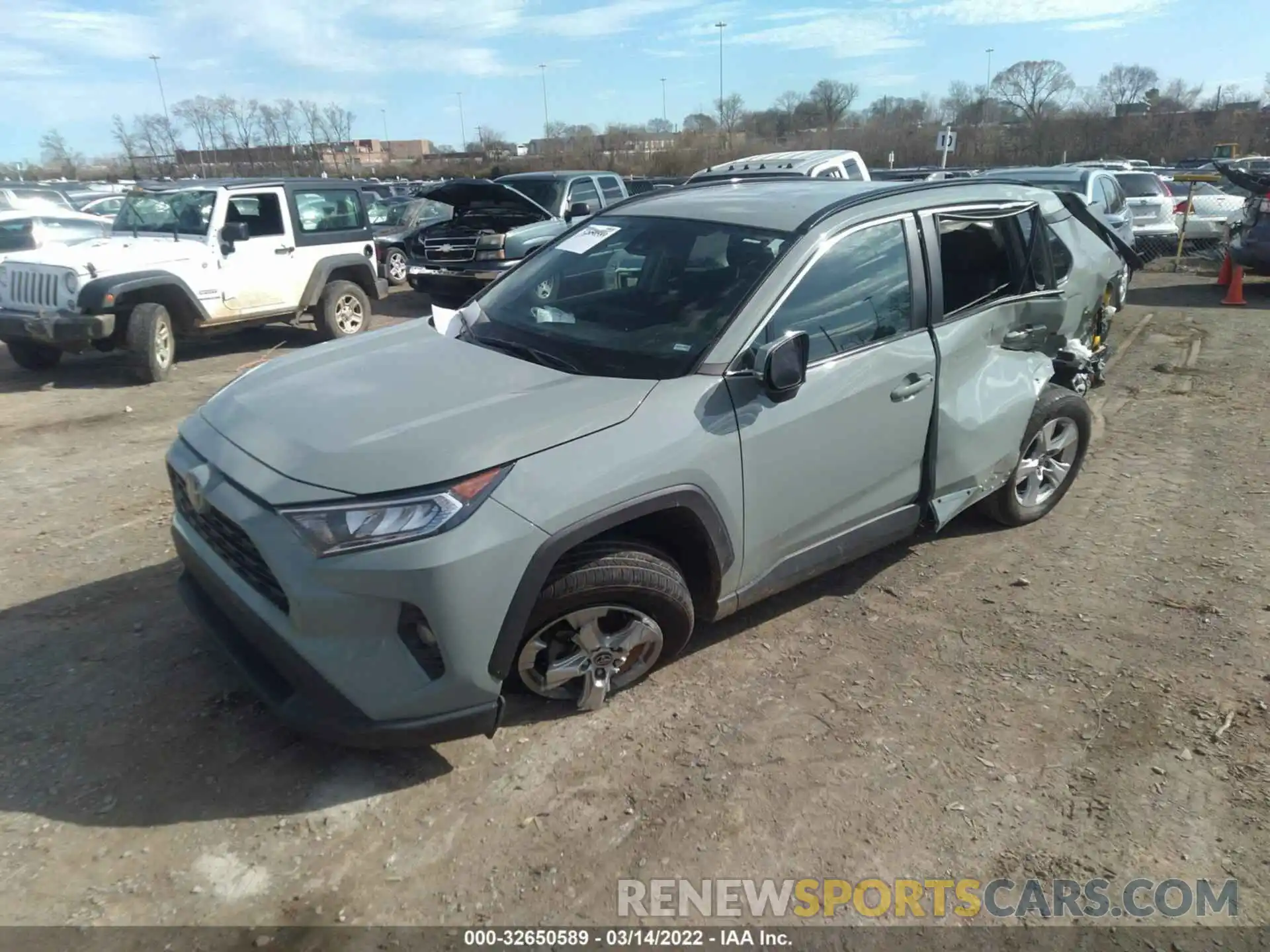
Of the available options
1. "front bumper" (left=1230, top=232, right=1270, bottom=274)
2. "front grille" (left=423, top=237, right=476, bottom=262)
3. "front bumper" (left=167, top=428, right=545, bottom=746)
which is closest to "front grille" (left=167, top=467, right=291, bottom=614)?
"front bumper" (left=167, top=428, right=545, bottom=746)

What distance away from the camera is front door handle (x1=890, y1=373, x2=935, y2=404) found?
11.9 feet

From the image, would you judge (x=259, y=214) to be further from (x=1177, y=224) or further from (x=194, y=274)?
(x=1177, y=224)

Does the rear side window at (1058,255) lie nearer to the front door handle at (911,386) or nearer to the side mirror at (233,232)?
the front door handle at (911,386)

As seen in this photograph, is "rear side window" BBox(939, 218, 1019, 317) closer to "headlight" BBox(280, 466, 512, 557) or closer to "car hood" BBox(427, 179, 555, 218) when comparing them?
"headlight" BBox(280, 466, 512, 557)

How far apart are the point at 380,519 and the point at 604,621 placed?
932 millimetres

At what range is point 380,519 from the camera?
255cm

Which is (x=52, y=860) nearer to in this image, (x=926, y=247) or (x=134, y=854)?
(x=134, y=854)

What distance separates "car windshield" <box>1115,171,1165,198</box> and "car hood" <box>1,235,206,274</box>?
1497 cm

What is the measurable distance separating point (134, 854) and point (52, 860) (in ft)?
0.76

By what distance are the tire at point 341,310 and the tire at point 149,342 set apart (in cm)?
199

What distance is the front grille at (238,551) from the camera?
269cm

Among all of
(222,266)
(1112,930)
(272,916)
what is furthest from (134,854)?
(222,266)

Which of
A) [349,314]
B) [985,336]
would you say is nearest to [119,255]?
[349,314]

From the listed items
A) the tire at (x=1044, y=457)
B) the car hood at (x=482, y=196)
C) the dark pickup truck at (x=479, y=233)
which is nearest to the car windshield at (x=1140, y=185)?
the dark pickup truck at (x=479, y=233)
